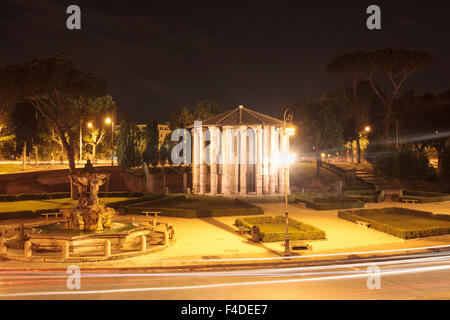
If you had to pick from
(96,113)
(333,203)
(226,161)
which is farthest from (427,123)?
(96,113)

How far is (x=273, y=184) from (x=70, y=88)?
27.8m

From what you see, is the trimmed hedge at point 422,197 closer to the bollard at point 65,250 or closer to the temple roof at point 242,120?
the temple roof at point 242,120

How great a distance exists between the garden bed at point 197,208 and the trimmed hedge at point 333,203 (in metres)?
7.04

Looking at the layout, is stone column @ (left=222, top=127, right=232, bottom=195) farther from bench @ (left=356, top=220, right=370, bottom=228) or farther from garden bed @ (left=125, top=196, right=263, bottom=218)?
bench @ (left=356, top=220, right=370, bottom=228)

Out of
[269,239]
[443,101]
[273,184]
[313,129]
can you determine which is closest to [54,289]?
[269,239]

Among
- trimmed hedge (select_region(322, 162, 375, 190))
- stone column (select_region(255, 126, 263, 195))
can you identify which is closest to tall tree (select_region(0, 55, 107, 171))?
stone column (select_region(255, 126, 263, 195))

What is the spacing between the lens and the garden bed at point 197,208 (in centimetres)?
3494

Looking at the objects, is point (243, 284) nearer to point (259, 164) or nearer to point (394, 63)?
point (259, 164)

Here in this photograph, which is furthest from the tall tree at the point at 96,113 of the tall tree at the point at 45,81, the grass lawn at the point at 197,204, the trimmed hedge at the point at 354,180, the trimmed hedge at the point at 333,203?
the trimmed hedge at the point at 333,203

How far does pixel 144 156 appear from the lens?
80.6 m

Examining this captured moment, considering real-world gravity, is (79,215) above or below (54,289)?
above

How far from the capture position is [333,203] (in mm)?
40688

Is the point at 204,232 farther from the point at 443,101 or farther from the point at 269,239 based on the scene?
the point at 443,101
